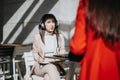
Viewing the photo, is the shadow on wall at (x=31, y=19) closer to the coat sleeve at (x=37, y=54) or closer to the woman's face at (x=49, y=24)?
the woman's face at (x=49, y=24)

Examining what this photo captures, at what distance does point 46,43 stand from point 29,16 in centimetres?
280

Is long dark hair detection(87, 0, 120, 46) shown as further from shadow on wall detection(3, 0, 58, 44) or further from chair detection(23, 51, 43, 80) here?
shadow on wall detection(3, 0, 58, 44)

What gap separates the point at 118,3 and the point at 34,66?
326cm

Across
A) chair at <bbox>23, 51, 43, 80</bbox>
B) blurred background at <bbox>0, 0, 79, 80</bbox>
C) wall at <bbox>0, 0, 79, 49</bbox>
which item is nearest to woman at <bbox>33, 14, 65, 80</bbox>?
chair at <bbox>23, 51, 43, 80</bbox>

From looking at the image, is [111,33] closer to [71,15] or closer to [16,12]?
[71,15]

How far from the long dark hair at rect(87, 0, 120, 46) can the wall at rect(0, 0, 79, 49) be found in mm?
4524

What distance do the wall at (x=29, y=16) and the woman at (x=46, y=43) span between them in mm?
1465

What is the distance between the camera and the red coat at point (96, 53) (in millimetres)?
2625

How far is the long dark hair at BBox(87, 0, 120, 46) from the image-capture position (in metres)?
2.57

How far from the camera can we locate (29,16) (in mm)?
8344

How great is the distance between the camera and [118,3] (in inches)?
101

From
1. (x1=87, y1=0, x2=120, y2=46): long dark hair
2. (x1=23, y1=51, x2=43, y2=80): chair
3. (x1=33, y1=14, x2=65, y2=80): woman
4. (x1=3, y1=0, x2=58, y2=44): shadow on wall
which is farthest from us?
(x1=3, y1=0, x2=58, y2=44): shadow on wall

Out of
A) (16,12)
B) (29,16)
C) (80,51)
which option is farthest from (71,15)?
(80,51)

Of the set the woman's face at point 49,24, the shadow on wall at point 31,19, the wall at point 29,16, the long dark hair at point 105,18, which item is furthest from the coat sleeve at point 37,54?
the long dark hair at point 105,18
